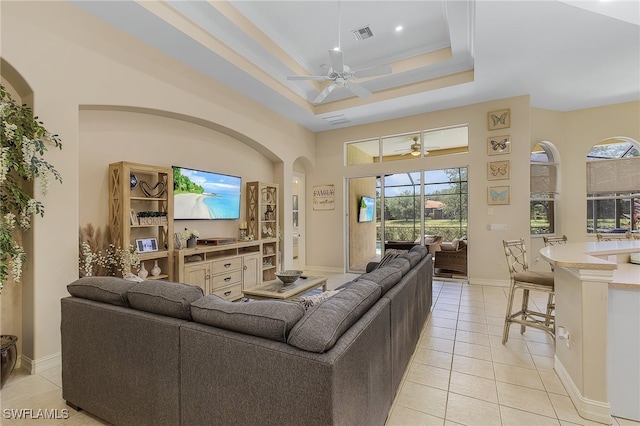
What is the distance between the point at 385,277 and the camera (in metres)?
2.01

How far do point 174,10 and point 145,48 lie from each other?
1.98 ft

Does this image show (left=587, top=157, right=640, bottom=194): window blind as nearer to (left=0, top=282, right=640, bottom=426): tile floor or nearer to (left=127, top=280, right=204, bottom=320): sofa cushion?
(left=0, top=282, right=640, bottom=426): tile floor

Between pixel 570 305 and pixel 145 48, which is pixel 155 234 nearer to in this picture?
pixel 145 48

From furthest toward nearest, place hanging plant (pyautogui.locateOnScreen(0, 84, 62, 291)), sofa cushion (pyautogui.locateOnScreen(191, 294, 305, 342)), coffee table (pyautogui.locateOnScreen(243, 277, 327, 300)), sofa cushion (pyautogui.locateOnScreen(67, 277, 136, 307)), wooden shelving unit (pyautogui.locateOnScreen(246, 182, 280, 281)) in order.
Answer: wooden shelving unit (pyautogui.locateOnScreen(246, 182, 280, 281))
coffee table (pyautogui.locateOnScreen(243, 277, 327, 300))
hanging plant (pyautogui.locateOnScreen(0, 84, 62, 291))
sofa cushion (pyautogui.locateOnScreen(67, 277, 136, 307))
sofa cushion (pyautogui.locateOnScreen(191, 294, 305, 342))

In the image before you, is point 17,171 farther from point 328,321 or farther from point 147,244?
point 328,321

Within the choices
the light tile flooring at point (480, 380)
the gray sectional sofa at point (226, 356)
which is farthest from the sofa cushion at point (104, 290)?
the light tile flooring at point (480, 380)

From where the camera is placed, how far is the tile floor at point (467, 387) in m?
1.80

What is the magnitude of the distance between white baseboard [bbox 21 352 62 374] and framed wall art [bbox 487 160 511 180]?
20.7 ft

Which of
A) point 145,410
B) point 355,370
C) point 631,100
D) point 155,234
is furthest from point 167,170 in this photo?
point 631,100

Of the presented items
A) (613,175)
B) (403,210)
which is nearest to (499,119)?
(403,210)

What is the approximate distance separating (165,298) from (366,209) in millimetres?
5557

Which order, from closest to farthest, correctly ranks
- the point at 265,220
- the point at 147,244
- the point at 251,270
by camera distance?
the point at 147,244 < the point at 251,270 < the point at 265,220

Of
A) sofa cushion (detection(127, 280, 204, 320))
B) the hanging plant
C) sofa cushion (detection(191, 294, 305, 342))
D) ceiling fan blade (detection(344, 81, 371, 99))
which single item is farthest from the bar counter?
the hanging plant

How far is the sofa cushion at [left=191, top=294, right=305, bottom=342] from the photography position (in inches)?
48.6
